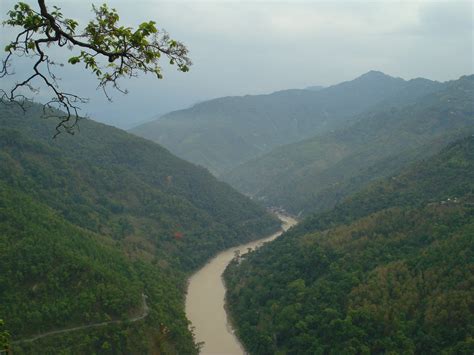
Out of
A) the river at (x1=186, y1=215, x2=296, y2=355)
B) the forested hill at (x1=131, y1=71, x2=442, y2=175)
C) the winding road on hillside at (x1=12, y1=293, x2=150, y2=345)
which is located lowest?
the river at (x1=186, y1=215, x2=296, y2=355)

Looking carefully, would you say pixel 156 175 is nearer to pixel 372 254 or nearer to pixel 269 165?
pixel 372 254

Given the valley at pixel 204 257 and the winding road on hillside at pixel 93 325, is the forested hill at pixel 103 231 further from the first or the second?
the winding road on hillside at pixel 93 325

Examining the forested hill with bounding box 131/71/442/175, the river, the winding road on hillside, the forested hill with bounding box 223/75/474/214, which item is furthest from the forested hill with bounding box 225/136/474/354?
the forested hill with bounding box 131/71/442/175

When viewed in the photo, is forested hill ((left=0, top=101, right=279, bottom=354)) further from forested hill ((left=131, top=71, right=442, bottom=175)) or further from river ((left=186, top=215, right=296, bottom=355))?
forested hill ((left=131, top=71, right=442, bottom=175))

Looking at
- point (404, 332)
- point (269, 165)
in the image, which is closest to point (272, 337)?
point (404, 332)

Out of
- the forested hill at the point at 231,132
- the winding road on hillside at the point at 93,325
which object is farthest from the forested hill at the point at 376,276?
the forested hill at the point at 231,132

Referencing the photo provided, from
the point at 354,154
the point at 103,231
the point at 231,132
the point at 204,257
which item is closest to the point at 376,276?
the point at 204,257
